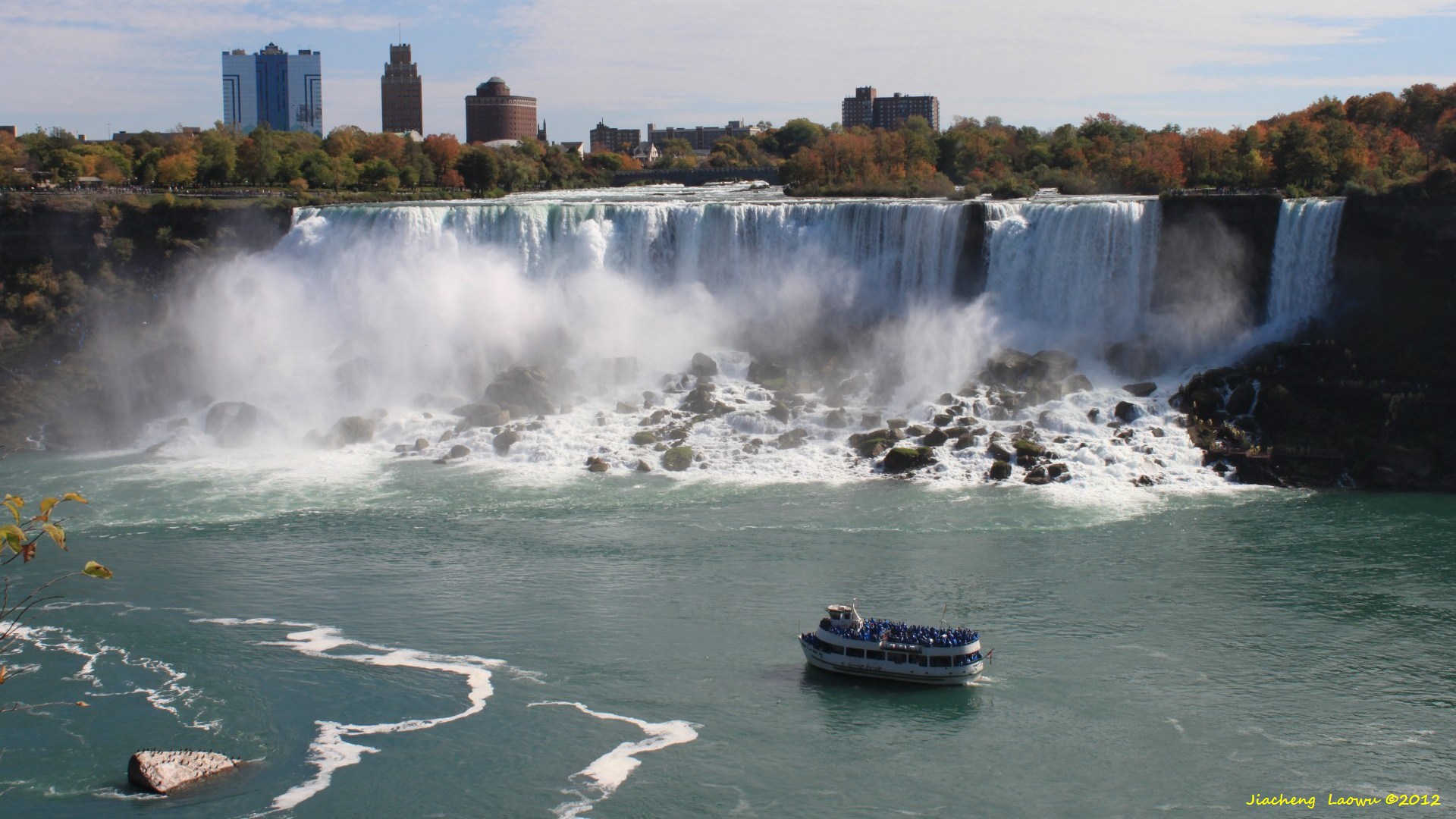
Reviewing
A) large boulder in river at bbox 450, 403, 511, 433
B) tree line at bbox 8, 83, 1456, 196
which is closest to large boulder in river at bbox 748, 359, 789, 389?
large boulder in river at bbox 450, 403, 511, 433

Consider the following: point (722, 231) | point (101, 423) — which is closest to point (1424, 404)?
point (722, 231)

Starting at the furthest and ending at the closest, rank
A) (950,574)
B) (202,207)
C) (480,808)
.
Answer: (202,207) < (950,574) < (480,808)

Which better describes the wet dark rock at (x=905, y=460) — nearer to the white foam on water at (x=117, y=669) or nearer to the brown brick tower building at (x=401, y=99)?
the white foam on water at (x=117, y=669)

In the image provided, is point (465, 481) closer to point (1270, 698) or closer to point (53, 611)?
point (53, 611)

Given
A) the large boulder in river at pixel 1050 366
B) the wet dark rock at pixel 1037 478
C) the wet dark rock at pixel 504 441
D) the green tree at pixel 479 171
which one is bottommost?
the wet dark rock at pixel 504 441

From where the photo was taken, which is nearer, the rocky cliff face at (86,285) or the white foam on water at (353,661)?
the white foam on water at (353,661)

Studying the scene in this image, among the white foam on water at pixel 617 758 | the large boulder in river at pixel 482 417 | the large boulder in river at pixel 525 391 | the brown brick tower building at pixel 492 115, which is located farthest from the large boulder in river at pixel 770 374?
the brown brick tower building at pixel 492 115

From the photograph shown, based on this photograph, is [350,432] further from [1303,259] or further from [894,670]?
[1303,259]
